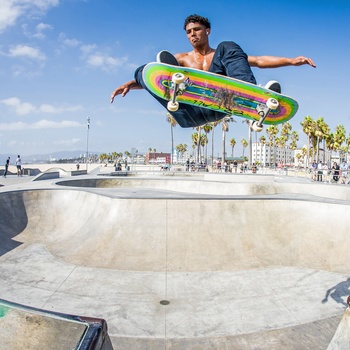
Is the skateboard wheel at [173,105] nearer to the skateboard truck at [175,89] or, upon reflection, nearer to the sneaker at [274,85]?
the skateboard truck at [175,89]

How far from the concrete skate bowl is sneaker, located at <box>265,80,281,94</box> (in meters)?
4.09

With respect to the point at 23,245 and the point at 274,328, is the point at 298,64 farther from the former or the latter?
the point at 23,245

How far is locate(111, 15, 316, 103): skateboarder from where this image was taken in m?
6.60

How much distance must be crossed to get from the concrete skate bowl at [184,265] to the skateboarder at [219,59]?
4.06 meters

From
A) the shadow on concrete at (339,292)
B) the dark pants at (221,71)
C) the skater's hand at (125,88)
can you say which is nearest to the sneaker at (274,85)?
the dark pants at (221,71)

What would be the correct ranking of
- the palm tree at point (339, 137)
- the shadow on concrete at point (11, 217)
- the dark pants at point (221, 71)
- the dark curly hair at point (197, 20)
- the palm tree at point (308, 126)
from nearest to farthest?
1. the dark pants at point (221, 71)
2. the dark curly hair at point (197, 20)
3. the shadow on concrete at point (11, 217)
4. the palm tree at point (308, 126)
5. the palm tree at point (339, 137)

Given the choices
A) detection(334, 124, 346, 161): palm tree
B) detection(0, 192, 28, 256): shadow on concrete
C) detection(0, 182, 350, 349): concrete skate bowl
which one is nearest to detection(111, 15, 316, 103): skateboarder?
detection(0, 182, 350, 349): concrete skate bowl

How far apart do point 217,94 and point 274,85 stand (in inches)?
46.7

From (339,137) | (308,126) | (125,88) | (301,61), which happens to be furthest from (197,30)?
(339,137)

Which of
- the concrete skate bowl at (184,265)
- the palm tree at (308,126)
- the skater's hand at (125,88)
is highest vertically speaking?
the palm tree at (308,126)

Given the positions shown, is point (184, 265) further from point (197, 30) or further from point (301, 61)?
point (197, 30)

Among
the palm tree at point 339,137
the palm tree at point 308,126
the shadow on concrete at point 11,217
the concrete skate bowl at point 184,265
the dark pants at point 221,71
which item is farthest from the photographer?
the palm tree at point 339,137

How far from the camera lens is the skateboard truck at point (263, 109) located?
6129 millimetres

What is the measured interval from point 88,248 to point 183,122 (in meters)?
4.47
